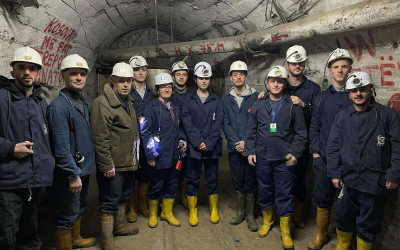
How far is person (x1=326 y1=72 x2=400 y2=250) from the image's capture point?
2498mm

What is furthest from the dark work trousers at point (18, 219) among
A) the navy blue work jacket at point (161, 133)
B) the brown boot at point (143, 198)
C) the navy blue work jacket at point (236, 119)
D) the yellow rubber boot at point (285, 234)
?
the yellow rubber boot at point (285, 234)

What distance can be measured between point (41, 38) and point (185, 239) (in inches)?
148

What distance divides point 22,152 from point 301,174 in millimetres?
3165

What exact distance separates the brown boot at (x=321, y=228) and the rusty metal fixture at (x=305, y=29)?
2078mm

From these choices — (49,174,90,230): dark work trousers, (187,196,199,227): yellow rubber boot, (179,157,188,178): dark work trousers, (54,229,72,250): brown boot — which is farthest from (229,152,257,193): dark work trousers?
(54,229,72,250): brown boot

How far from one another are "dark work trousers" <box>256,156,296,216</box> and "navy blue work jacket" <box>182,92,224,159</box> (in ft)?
2.20

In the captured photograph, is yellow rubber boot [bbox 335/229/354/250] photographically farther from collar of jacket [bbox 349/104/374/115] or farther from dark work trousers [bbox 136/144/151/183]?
dark work trousers [bbox 136/144/151/183]

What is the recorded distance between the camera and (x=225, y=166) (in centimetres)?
618

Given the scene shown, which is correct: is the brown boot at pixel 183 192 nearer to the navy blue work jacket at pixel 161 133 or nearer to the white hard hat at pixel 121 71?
the navy blue work jacket at pixel 161 133

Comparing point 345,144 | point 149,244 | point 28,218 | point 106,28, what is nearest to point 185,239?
point 149,244

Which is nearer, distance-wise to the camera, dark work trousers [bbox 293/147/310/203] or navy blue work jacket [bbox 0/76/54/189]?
navy blue work jacket [bbox 0/76/54/189]

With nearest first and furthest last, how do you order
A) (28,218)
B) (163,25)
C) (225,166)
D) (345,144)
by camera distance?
1. (28,218)
2. (345,144)
3. (225,166)
4. (163,25)

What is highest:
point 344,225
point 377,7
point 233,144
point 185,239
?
point 377,7

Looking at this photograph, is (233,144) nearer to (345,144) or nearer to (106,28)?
(345,144)
